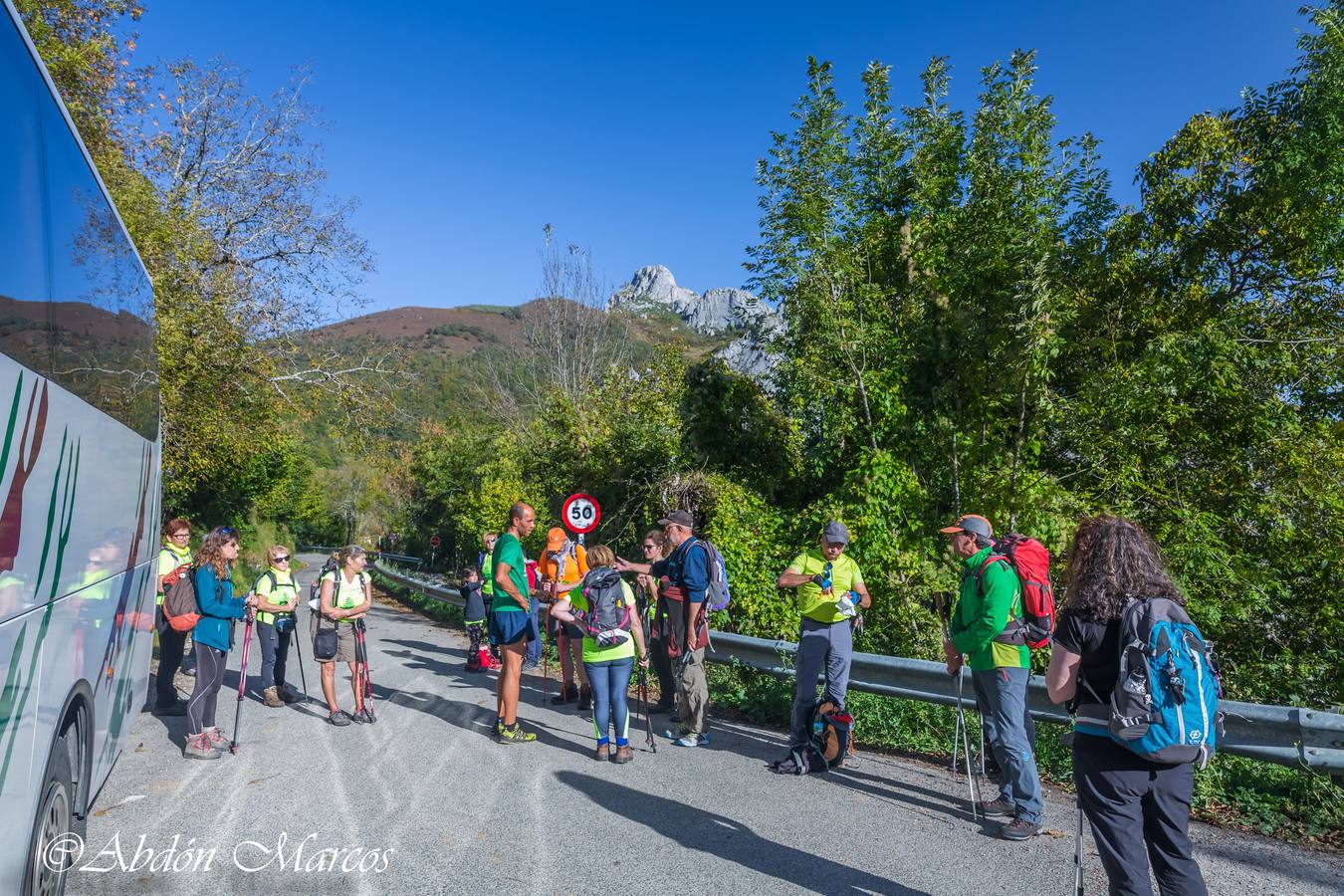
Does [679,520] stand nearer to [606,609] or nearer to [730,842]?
[606,609]

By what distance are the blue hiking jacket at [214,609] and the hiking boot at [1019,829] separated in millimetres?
6110

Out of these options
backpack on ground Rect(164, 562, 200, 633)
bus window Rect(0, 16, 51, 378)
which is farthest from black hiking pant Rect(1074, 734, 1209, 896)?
backpack on ground Rect(164, 562, 200, 633)

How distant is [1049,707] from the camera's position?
20.2 ft

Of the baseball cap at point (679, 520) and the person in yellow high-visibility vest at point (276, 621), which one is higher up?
the baseball cap at point (679, 520)

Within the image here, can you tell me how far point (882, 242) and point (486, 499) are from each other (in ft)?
45.1

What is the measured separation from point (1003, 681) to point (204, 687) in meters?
6.22

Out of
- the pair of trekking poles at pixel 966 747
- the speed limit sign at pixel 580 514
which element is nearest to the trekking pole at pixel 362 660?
the speed limit sign at pixel 580 514

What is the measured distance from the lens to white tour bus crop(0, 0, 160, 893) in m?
3.08

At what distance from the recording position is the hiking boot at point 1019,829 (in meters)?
5.02

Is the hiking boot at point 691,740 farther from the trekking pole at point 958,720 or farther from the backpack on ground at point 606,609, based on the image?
the trekking pole at point 958,720

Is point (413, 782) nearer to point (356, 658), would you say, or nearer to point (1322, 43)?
point (356, 658)

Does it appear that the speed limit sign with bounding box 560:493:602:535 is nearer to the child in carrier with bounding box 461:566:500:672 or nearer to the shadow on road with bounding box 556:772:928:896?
the child in carrier with bounding box 461:566:500:672

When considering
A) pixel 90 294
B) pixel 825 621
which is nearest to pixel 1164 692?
pixel 825 621

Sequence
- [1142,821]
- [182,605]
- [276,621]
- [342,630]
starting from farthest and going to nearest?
[276,621]
[342,630]
[182,605]
[1142,821]
